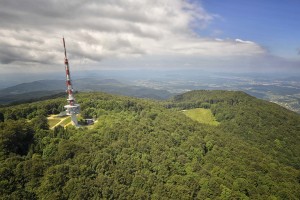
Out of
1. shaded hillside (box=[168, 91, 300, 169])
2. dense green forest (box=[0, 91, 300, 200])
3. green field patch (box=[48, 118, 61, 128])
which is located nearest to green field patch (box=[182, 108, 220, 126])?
shaded hillside (box=[168, 91, 300, 169])

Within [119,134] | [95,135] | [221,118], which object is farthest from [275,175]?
[221,118]

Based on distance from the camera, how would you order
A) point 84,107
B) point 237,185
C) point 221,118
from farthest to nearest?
point 221,118
point 84,107
point 237,185

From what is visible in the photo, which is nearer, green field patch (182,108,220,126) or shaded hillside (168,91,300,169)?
shaded hillside (168,91,300,169)

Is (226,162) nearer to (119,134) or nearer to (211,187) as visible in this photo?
(211,187)

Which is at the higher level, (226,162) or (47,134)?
(47,134)

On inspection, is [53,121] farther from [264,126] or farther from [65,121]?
[264,126]

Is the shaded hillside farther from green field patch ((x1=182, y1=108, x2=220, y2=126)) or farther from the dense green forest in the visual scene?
the dense green forest
